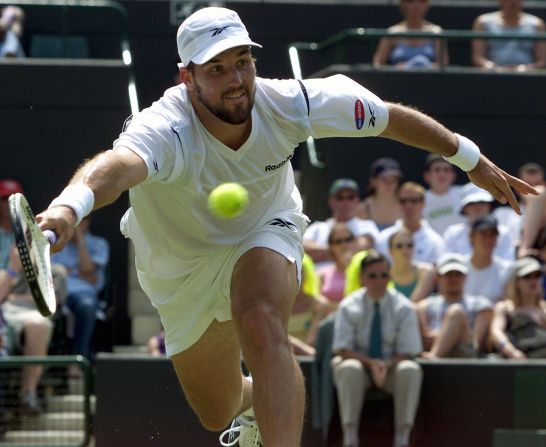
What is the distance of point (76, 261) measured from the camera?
1103 cm

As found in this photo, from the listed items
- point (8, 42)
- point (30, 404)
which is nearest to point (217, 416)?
point (30, 404)

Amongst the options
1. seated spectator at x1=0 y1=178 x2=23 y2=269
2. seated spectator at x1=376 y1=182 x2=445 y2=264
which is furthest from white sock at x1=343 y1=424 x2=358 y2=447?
seated spectator at x1=0 y1=178 x2=23 y2=269

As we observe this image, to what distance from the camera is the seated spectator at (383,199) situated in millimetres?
11195

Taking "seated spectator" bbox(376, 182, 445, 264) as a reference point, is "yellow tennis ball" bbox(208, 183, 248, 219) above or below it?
above

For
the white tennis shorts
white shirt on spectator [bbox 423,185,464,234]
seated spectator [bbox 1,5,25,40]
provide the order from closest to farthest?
the white tennis shorts < white shirt on spectator [bbox 423,185,464,234] < seated spectator [bbox 1,5,25,40]

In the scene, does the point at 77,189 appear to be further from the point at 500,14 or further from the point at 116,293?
the point at 500,14

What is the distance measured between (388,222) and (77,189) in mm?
6542

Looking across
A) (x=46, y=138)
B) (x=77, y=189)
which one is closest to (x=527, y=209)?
(x=46, y=138)

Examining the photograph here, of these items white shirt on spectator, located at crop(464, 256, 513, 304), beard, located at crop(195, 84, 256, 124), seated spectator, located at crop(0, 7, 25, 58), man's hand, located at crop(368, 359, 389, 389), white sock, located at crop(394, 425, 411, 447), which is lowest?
white sock, located at crop(394, 425, 411, 447)

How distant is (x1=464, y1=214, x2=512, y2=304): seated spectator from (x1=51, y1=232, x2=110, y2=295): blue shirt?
3101 mm

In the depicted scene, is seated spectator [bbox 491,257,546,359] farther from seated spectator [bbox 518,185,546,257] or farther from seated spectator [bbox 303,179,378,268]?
seated spectator [bbox 303,179,378,268]

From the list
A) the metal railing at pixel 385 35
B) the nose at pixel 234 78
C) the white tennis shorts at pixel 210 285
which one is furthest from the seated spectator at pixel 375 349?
the nose at pixel 234 78

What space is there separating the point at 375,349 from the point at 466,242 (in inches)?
64.2

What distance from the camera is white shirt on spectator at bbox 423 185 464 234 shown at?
11391 millimetres
